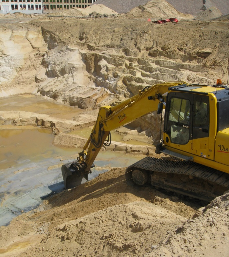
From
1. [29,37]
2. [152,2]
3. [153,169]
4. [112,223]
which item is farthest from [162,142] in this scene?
[152,2]

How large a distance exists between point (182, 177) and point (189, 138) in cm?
87

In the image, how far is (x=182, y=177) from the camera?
249 inches

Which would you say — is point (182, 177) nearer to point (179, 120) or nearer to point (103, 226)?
point (179, 120)

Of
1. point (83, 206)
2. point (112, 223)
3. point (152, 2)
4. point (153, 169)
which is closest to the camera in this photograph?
point (112, 223)

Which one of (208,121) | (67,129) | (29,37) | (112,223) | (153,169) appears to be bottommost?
(67,129)

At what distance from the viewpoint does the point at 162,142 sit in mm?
6559

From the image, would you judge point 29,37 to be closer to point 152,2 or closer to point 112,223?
point 152,2

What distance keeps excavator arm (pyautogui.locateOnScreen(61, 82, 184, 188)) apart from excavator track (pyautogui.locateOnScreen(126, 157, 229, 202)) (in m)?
1.14

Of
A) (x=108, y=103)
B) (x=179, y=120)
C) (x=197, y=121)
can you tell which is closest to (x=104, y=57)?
(x=108, y=103)

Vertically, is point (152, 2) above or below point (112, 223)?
above

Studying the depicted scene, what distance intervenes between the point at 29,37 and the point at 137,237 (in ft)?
80.5

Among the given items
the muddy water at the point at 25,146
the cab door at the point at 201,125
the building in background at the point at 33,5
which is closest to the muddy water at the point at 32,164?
the muddy water at the point at 25,146

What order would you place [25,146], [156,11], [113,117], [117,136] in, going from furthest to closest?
[156,11], [117,136], [25,146], [113,117]

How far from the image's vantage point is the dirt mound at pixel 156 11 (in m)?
36.3
